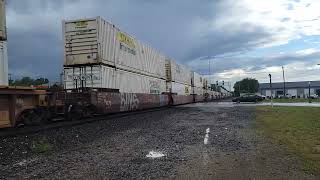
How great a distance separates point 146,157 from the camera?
31.4 feet

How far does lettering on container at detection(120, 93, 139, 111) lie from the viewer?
26245 millimetres

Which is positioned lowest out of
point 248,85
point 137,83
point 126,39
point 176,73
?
point 137,83

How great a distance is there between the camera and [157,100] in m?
36.3

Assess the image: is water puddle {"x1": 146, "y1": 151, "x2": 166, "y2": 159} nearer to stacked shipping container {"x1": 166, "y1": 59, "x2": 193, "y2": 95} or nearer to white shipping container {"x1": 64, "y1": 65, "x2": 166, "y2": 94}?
white shipping container {"x1": 64, "y1": 65, "x2": 166, "y2": 94}

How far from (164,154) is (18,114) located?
7.58 metres

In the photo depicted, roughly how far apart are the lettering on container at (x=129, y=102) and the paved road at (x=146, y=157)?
1218cm

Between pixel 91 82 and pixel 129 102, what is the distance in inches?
224

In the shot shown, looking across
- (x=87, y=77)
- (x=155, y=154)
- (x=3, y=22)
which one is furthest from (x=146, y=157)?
(x=87, y=77)

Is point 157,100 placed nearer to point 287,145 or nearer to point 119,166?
point 287,145

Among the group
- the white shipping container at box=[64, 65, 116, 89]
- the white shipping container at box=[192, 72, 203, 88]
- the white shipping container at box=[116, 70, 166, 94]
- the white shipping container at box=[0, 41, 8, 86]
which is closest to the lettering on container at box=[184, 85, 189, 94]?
the white shipping container at box=[192, 72, 203, 88]

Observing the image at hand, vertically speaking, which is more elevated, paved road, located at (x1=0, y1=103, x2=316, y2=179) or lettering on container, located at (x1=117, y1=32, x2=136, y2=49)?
lettering on container, located at (x1=117, y1=32, x2=136, y2=49)

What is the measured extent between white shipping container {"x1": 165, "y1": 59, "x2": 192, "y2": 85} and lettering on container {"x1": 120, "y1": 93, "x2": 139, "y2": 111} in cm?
1398

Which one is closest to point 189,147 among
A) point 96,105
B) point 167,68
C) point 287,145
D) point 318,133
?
point 287,145

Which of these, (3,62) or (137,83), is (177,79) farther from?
(3,62)
